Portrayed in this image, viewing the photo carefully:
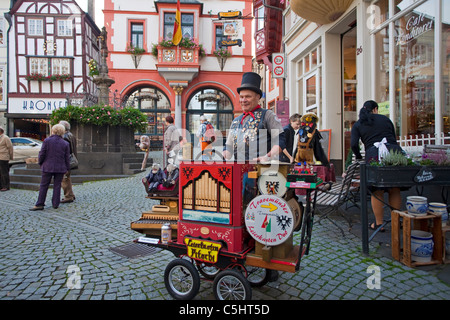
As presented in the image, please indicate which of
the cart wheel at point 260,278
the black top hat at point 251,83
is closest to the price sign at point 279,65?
the black top hat at point 251,83

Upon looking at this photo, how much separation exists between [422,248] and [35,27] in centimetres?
3027

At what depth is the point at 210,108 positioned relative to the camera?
22.8 m

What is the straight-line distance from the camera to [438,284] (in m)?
2.69

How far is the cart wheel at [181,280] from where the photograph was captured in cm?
239

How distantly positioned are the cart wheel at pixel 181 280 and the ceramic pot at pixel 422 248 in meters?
2.33

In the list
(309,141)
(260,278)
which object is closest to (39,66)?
(309,141)

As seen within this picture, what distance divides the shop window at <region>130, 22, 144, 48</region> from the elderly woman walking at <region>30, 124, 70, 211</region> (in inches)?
673

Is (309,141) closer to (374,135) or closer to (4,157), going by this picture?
(374,135)

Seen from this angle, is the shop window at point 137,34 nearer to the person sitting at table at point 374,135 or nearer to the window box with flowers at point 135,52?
the window box with flowers at point 135,52

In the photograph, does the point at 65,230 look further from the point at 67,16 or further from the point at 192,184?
the point at 67,16

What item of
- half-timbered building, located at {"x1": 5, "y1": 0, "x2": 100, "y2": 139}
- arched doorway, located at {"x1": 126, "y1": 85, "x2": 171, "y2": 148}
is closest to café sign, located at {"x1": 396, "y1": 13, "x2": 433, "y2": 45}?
arched doorway, located at {"x1": 126, "y1": 85, "x2": 171, "y2": 148}

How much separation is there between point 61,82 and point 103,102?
633 inches

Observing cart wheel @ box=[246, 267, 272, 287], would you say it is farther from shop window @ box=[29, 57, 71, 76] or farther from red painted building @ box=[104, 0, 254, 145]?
shop window @ box=[29, 57, 71, 76]
